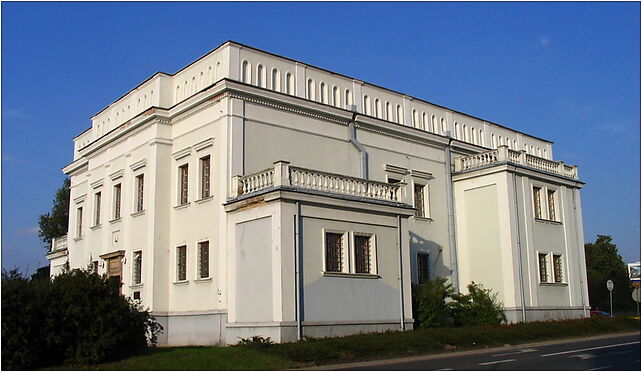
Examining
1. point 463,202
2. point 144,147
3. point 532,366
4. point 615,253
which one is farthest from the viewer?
point 615,253

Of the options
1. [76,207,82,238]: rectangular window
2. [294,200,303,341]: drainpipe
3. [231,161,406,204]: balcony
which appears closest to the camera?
[294,200,303,341]: drainpipe

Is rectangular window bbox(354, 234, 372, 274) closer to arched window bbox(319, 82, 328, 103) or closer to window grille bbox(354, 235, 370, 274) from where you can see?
window grille bbox(354, 235, 370, 274)

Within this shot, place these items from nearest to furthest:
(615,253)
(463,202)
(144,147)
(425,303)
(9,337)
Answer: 1. (9,337)
2. (425,303)
3. (144,147)
4. (463,202)
5. (615,253)

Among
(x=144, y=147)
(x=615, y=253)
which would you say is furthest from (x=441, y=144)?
(x=615, y=253)

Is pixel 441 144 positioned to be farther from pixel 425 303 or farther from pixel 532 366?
pixel 532 366

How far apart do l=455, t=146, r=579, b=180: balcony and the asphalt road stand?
11425 millimetres

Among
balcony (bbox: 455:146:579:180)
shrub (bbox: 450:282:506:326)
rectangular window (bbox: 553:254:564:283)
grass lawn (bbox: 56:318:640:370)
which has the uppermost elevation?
balcony (bbox: 455:146:579:180)

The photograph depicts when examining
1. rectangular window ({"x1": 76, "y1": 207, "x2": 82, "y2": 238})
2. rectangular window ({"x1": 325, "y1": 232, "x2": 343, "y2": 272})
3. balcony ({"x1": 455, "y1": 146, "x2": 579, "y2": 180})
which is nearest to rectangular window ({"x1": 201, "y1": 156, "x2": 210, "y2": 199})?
rectangular window ({"x1": 325, "y1": 232, "x2": 343, "y2": 272})

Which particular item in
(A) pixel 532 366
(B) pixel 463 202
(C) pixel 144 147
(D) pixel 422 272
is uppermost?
(C) pixel 144 147

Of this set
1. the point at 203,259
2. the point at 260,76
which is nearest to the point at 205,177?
the point at 203,259

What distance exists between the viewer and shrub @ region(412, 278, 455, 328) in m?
26.3

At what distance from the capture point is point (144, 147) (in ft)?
92.7

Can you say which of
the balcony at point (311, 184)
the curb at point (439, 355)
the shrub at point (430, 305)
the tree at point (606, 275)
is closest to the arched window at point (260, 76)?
the balcony at point (311, 184)

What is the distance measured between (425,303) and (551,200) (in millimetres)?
10860
